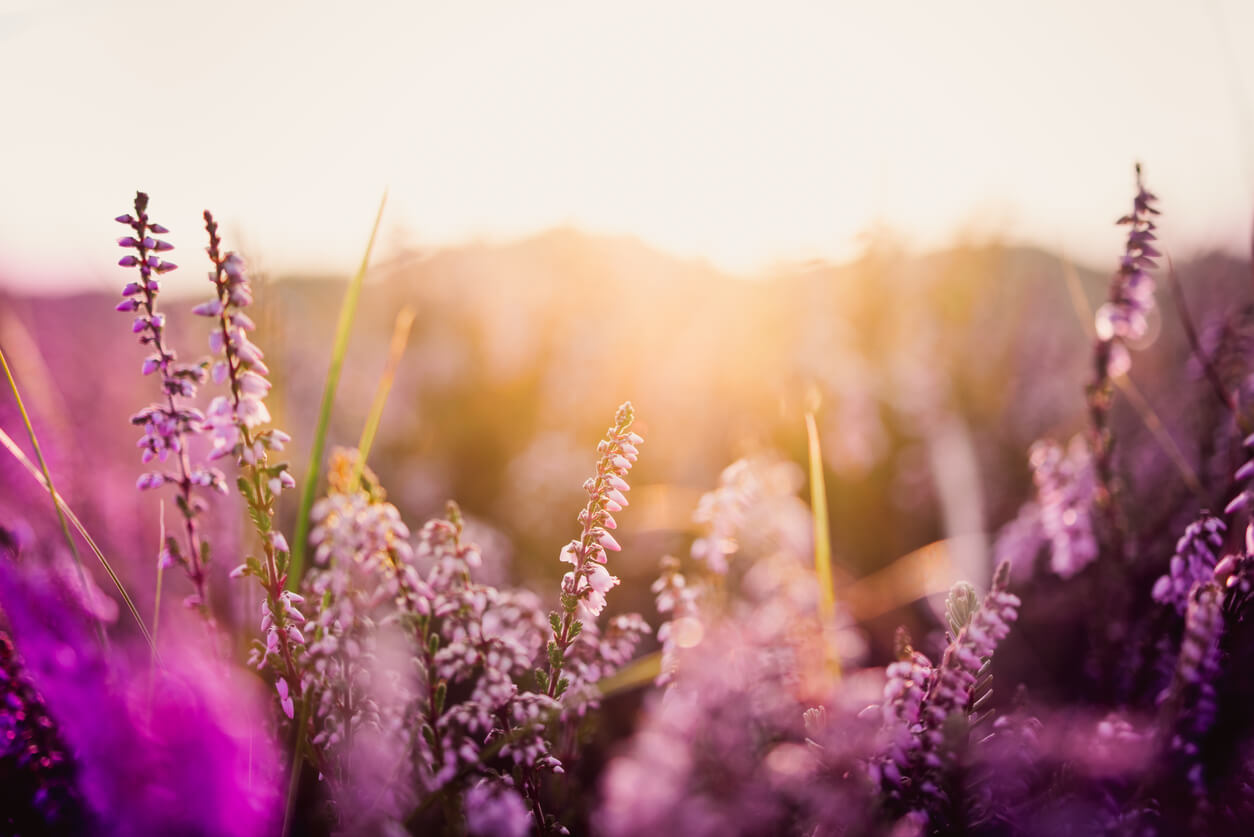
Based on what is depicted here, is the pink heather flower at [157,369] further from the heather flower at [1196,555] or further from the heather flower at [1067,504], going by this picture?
the heather flower at [1067,504]

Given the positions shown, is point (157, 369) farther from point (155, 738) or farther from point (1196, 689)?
point (1196, 689)

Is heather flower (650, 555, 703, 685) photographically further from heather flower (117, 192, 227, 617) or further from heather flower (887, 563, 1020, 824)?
heather flower (117, 192, 227, 617)

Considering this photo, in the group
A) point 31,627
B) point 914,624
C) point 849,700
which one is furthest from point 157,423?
point 914,624

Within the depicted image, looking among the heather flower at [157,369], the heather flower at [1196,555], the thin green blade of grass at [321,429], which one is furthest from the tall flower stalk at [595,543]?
the heather flower at [1196,555]

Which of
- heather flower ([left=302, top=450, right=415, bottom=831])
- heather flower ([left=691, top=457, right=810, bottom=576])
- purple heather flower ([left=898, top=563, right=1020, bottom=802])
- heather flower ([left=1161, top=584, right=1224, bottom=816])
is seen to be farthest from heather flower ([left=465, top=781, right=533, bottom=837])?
heather flower ([left=1161, top=584, right=1224, bottom=816])

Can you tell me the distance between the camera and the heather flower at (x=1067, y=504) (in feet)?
9.17

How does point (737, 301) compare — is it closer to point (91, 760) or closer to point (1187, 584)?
point (1187, 584)

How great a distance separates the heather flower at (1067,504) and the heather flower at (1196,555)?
69 cm

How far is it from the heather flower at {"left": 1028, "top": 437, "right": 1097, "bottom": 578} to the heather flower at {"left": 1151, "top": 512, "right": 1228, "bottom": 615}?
0.69 metres

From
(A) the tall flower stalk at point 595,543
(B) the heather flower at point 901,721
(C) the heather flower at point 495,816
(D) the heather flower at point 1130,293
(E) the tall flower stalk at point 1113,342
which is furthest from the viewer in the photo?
(E) the tall flower stalk at point 1113,342

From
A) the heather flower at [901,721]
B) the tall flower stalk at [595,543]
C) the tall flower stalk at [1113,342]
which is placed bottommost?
the heather flower at [901,721]

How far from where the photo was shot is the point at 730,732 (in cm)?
138

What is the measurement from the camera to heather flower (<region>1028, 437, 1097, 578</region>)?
9.17 feet

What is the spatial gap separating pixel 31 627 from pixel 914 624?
A: 4.38 m
